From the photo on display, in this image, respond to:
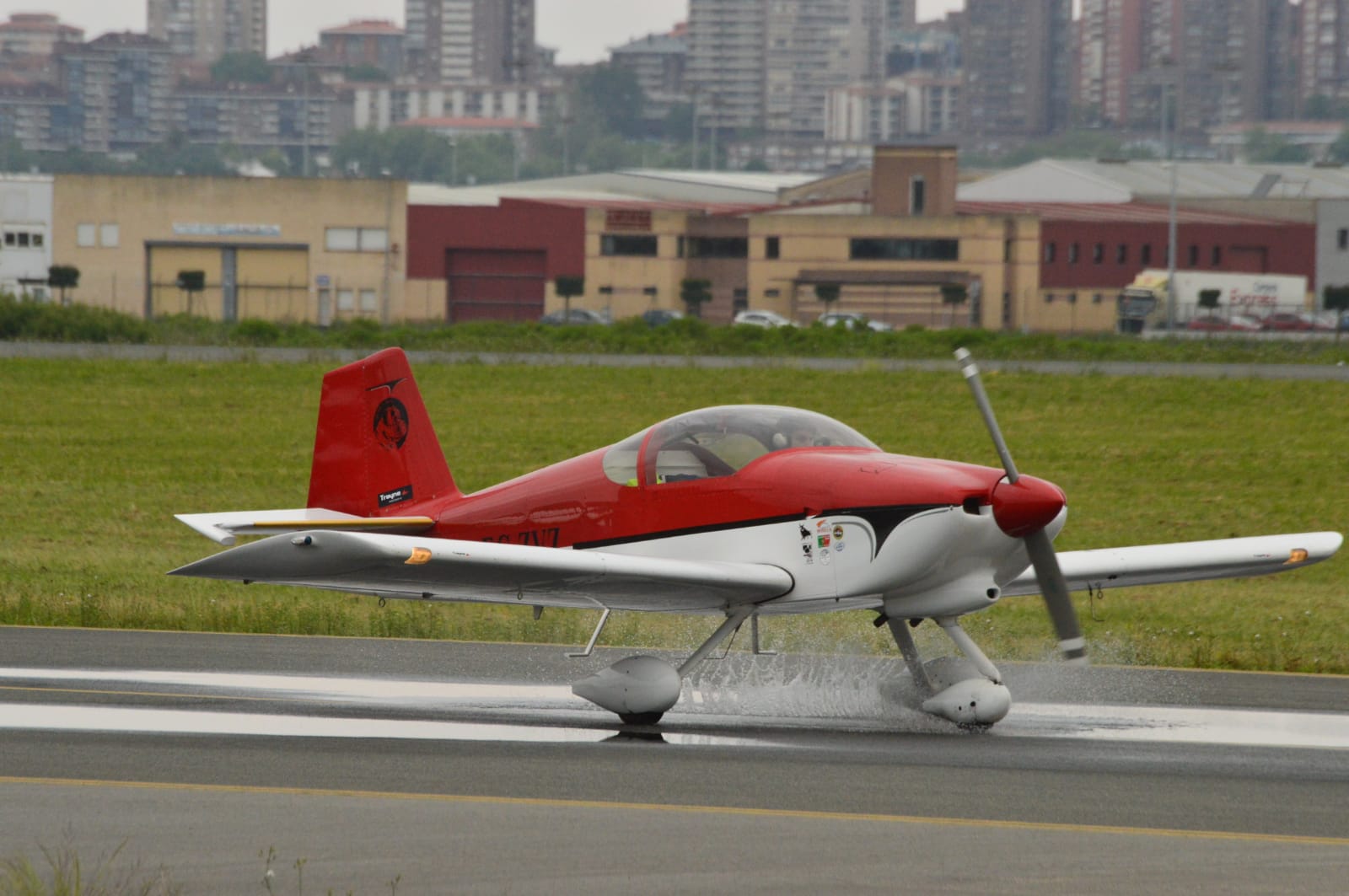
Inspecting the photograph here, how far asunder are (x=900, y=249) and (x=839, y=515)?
7366cm

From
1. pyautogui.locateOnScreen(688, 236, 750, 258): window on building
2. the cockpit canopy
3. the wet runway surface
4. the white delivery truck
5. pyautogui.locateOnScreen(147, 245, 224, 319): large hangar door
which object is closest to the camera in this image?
the wet runway surface

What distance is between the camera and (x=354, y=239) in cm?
8156

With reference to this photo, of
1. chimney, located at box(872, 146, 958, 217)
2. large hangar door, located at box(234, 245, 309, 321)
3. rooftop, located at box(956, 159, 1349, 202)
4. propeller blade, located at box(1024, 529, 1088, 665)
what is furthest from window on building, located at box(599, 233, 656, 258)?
propeller blade, located at box(1024, 529, 1088, 665)

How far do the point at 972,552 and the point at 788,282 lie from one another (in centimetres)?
7417

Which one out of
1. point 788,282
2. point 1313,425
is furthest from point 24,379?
point 788,282

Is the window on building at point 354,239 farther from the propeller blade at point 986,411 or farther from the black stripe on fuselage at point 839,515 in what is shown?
the propeller blade at point 986,411

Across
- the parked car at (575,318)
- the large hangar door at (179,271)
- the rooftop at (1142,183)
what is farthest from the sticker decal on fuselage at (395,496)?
the rooftop at (1142,183)

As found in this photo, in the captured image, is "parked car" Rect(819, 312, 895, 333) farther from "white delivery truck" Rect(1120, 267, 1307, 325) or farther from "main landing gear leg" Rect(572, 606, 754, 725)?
"main landing gear leg" Rect(572, 606, 754, 725)

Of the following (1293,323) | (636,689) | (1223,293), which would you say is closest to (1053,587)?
(636,689)

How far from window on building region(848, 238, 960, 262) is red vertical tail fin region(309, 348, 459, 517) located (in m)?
71.0

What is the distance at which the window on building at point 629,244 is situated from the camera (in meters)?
87.5

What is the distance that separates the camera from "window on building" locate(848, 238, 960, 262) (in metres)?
82.6

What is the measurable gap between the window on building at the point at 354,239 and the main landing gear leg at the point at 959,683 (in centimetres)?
7219

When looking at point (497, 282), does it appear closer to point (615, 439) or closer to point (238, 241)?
point (238, 241)
